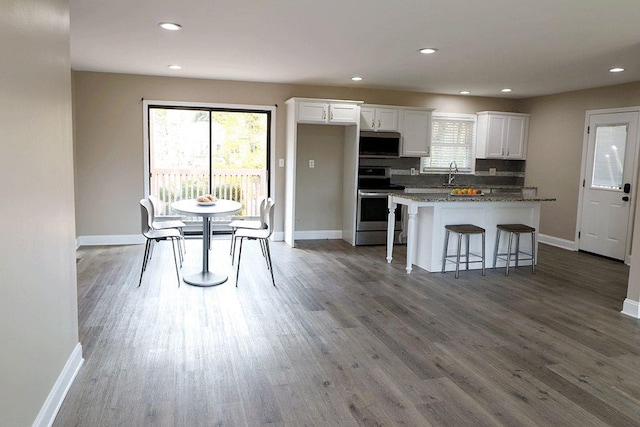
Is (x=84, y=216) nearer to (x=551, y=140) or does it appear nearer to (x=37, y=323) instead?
(x=37, y=323)

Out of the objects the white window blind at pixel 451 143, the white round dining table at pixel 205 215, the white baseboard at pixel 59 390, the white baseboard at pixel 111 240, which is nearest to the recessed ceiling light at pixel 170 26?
the white round dining table at pixel 205 215

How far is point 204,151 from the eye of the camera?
6895mm

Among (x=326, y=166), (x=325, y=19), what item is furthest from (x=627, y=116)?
(x=325, y=19)

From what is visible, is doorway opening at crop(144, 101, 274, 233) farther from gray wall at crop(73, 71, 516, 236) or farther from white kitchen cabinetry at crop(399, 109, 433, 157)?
white kitchen cabinetry at crop(399, 109, 433, 157)

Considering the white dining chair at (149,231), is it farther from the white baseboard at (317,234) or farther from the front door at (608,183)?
the front door at (608,183)

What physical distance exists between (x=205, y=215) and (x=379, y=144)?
345cm

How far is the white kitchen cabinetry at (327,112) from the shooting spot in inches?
258

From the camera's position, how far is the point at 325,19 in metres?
3.55

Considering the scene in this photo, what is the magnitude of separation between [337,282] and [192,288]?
4.85ft

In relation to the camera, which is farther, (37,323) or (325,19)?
(325,19)

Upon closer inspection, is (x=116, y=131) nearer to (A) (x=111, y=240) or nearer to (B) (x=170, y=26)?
(A) (x=111, y=240)

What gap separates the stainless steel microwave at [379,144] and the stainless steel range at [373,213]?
33cm

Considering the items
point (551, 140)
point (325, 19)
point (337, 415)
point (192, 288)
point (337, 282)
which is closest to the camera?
point (337, 415)

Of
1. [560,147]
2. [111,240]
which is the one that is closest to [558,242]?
[560,147]
